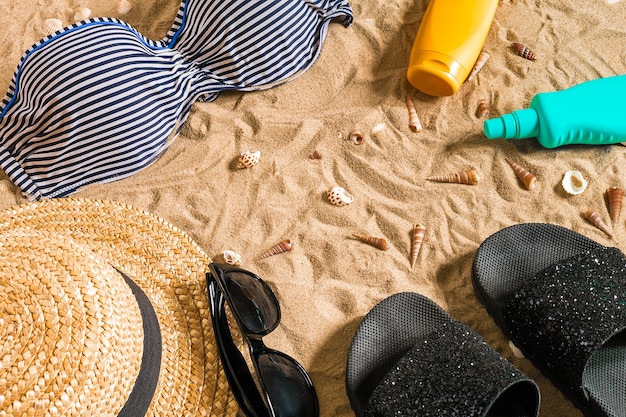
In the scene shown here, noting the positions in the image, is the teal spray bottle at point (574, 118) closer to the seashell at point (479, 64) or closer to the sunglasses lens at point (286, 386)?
the seashell at point (479, 64)

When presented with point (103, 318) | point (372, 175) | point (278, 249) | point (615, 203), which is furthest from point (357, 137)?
point (103, 318)

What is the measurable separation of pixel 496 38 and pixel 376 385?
3.53 feet

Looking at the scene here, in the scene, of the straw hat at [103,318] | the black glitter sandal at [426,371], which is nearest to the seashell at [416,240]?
the black glitter sandal at [426,371]

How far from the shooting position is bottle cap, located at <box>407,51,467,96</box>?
5.05 ft

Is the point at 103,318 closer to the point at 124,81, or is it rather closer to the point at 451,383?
the point at 451,383

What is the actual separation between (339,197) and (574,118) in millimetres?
587

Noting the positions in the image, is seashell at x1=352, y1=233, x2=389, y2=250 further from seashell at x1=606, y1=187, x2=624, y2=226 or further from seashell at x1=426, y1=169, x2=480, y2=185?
seashell at x1=606, y1=187, x2=624, y2=226

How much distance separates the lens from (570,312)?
Result: 1.12 metres

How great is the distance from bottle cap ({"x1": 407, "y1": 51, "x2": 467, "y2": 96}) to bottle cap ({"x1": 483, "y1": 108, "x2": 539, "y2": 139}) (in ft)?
0.52

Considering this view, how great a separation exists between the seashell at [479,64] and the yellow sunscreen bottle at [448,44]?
0.13ft

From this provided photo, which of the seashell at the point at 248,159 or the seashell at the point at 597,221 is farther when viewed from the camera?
the seashell at the point at 248,159

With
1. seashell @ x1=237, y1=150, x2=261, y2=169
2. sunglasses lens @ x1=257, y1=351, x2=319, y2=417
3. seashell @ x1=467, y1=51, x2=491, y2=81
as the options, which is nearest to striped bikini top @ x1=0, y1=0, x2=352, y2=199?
seashell @ x1=237, y1=150, x2=261, y2=169

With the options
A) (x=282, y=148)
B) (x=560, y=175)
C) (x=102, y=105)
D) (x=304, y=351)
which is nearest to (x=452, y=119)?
(x=560, y=175)

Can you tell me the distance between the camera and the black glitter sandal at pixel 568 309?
3.58 ft
